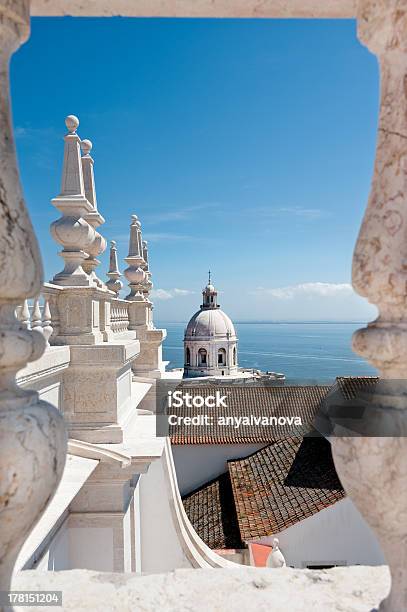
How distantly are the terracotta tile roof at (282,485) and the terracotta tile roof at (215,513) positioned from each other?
77 centimetres

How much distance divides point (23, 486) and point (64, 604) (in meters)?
0.83

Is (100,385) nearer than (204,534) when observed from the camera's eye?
Yes

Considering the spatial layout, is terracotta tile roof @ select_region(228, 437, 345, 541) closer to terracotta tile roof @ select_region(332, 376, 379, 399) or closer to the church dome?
terracotta tile roof @ select_region(332, 376, 379, 399)

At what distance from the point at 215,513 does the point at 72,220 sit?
18876mm

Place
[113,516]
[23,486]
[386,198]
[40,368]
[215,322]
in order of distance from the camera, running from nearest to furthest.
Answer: [23,486]
[386,198]
[40,368]
[113,516]
[215,322]

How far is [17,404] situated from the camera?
4.38ft

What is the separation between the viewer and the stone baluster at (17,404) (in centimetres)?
128

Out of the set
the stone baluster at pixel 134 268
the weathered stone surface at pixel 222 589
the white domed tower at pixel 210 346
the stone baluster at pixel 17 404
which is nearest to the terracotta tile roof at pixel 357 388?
the weathered stone surface at pixel 222 589

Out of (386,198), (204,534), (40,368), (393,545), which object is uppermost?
(386,198)

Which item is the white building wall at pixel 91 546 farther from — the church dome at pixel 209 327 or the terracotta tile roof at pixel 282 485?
the church dome at pixel 209 327

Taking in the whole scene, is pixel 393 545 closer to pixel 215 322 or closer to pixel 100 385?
pixel 100 385

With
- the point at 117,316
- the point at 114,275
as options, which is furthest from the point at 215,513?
the point at 117,316

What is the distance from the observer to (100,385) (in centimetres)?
523

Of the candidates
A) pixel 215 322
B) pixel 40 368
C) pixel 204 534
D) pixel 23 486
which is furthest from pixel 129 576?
pixel 215 322
